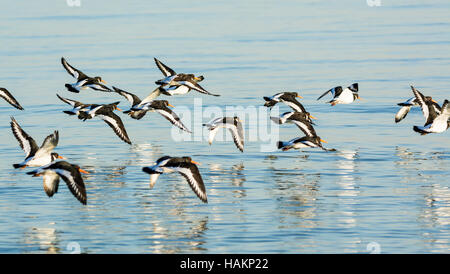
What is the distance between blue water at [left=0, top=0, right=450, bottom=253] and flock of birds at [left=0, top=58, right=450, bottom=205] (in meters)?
0.41

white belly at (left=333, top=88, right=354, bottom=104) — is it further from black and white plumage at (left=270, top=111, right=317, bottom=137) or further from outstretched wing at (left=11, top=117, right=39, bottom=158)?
outstretched wing at (left=11, top=117, right=39, bottom=158)

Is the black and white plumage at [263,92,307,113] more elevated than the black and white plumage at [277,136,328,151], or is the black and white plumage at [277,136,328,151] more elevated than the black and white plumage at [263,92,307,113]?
the black and white plumage at [263,92,307,113]

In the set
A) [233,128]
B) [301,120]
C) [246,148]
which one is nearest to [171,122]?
[233,128]

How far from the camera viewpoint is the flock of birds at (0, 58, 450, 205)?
13.3m

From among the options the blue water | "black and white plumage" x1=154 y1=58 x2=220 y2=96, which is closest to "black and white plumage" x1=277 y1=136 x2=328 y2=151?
the blue water

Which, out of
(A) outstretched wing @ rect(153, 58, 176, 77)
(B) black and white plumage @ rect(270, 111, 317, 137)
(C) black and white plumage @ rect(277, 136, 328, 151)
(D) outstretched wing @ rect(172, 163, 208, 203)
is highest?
(A) outstretched wing @ rect(153, 58, 176, 77)

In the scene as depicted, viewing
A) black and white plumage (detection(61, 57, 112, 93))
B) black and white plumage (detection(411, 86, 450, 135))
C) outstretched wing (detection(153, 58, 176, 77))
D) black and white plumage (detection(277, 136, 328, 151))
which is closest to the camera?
black and white plumage (detection(277, 136, 328, 151))

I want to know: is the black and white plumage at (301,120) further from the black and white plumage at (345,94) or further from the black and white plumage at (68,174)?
the black and white plumage at (68,174)

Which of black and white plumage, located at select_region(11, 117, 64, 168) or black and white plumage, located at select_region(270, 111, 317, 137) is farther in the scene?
black and white plumage, located at select_region(270, 111, 317, 137)

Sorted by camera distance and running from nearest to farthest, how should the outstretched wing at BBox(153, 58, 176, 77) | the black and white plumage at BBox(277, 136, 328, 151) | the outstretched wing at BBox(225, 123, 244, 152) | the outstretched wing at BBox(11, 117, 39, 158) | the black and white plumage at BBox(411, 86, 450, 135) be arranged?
the outstretched wing at BBox(11, 117, 39, 158) → the black and white plumage at BBox(277, 136, 328, 151) → the black and white plumage at BBox(411, 86, 450, 135) → the outstretched wing at BBox(225, 123, 244, 152) → the outstretched wing at BBox(153, 58, 176, 77)

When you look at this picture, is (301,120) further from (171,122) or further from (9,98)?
(9,98)

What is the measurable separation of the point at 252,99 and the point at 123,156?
6067mm
